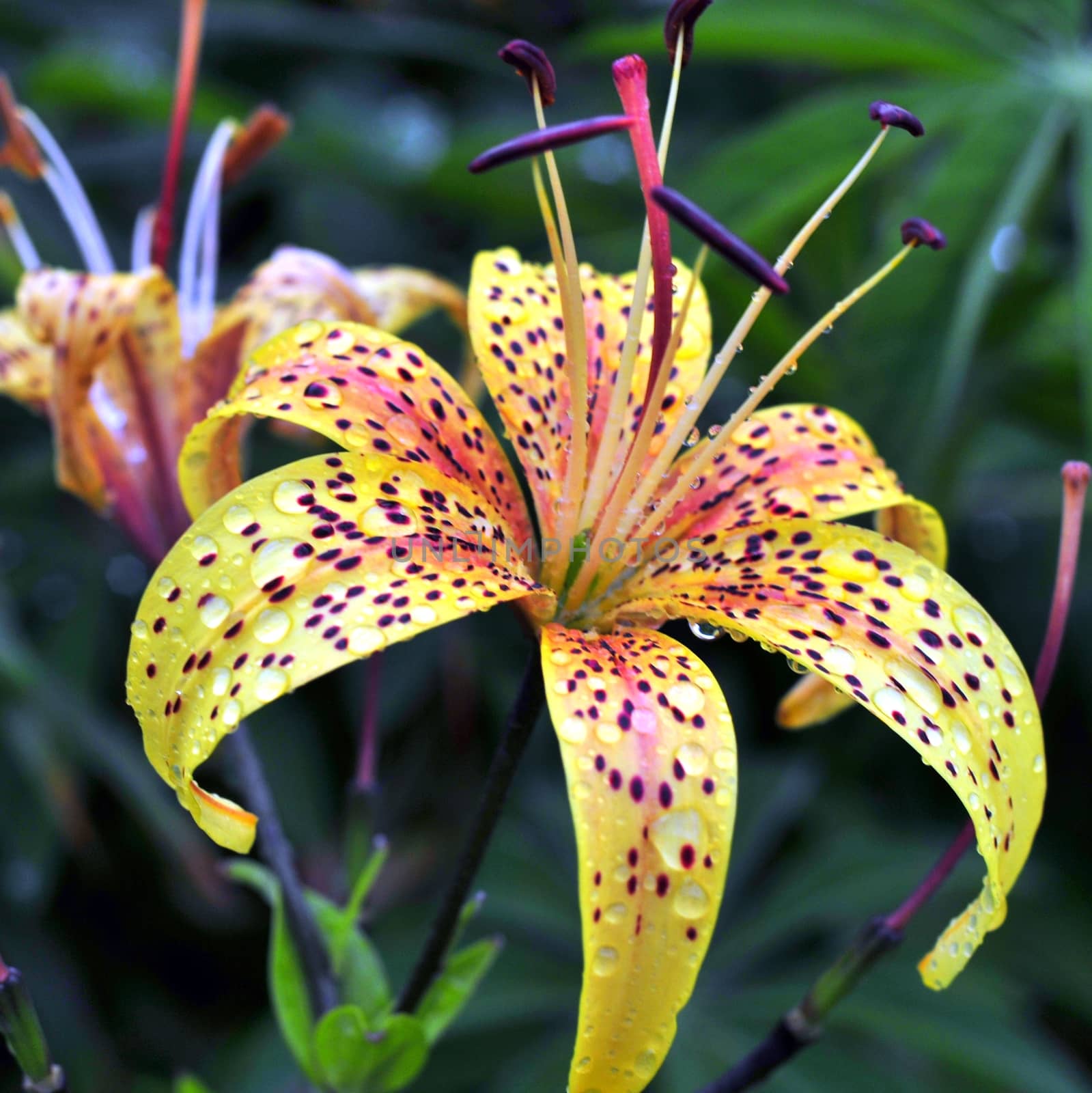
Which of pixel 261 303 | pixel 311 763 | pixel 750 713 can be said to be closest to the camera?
pixel 261 303

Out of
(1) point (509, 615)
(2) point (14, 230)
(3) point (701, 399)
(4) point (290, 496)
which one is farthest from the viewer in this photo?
(1) point (509, 615)

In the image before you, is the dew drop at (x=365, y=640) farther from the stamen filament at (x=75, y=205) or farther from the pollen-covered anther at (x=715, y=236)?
the stamen filament at (x=75, y=205)

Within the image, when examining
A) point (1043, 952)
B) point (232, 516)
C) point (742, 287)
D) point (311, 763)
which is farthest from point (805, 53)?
point (1043, 952)

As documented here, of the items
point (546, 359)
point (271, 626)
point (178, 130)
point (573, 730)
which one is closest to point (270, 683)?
point (271, 626)

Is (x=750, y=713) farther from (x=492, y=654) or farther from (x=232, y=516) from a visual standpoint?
(x=232, y=516)

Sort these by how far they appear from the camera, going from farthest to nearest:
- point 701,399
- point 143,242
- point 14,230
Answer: point 143,242, point 14,230, point 701,399

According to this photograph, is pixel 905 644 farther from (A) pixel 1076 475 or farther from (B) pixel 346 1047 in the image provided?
(B) pixel 346 1047

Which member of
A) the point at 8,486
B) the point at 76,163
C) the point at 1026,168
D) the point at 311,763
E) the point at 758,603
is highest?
the point at 1026,168
